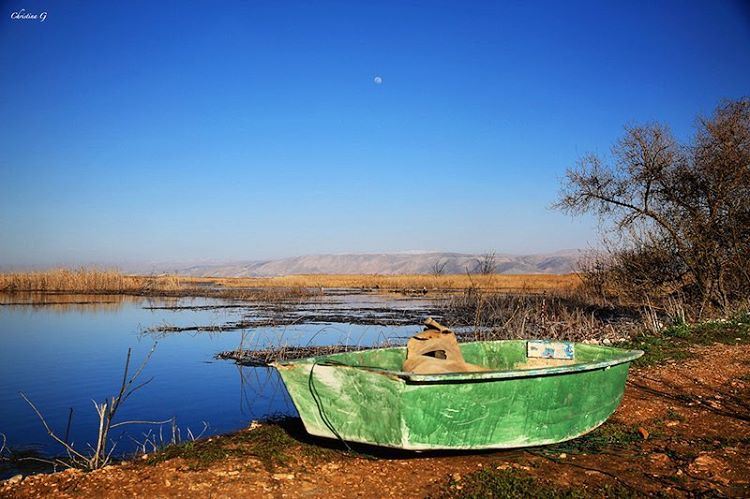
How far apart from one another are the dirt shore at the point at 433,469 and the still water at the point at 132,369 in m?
2.79

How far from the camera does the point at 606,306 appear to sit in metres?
23.8

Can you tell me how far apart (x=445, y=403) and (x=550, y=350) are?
302cm

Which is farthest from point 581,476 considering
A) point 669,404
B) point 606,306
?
point 606,306

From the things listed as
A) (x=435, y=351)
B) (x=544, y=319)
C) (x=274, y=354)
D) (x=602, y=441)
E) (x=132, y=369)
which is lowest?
(x=132, y=369)

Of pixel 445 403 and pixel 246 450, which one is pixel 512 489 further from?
pixel 246 450

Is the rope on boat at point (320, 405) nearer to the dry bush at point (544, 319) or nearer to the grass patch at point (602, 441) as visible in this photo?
the grass patch at point (602, 441)

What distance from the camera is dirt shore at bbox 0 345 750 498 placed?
15.0ft

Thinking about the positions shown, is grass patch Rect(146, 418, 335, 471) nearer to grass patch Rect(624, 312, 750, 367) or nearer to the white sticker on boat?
the white sticker on boat

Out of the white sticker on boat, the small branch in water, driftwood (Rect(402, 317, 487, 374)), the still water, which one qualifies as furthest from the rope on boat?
the small branch in water

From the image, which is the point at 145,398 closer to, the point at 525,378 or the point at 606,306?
the point at 525,378

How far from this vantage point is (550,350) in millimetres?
7266

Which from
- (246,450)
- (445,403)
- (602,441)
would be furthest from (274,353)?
(445,403)

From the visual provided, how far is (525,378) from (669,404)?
11.2ft

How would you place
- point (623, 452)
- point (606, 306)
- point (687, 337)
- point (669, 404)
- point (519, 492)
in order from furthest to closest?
point (606, 306) → point (687, 337) → point (669, 404) → point (623, 452) → point (519, 492)
